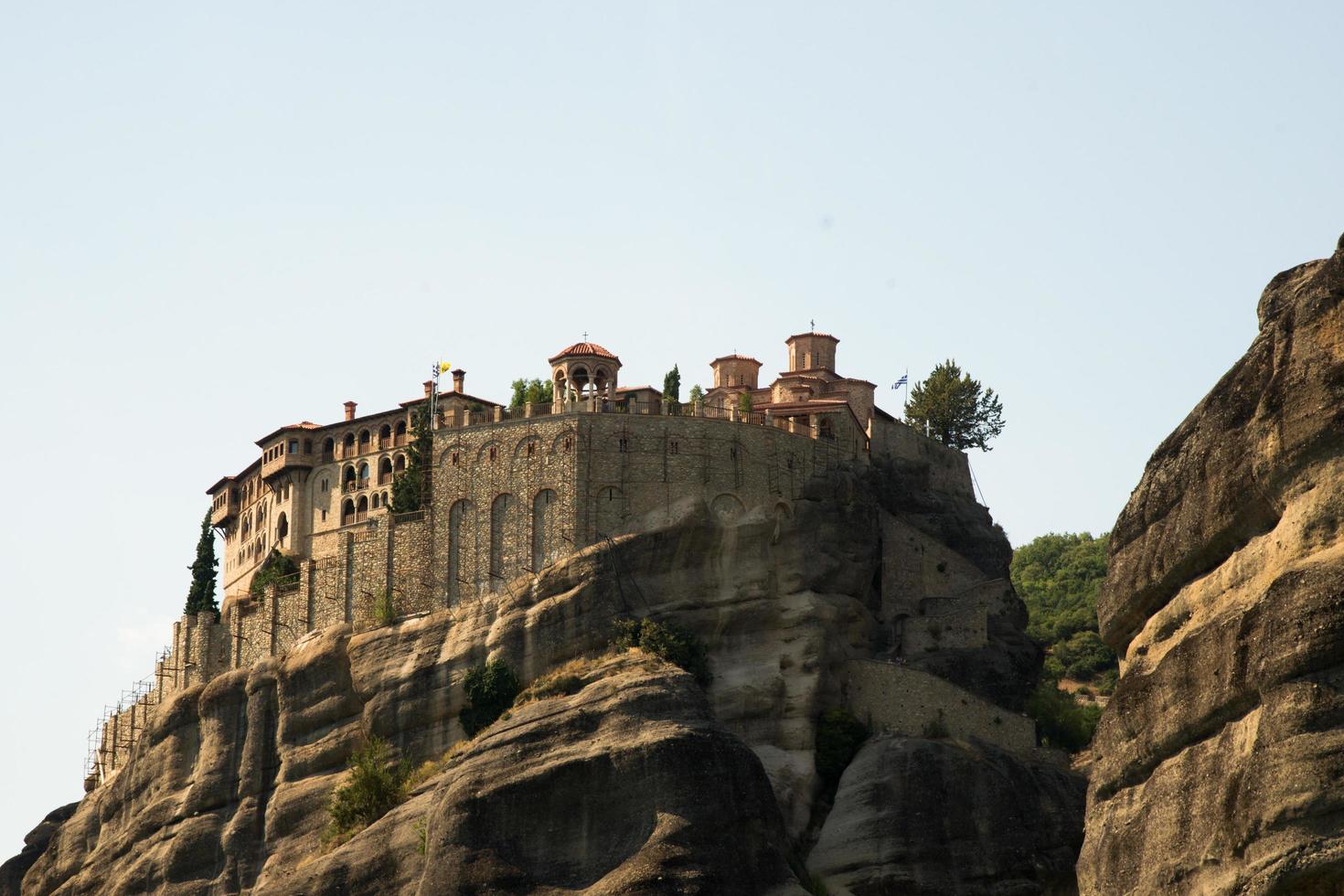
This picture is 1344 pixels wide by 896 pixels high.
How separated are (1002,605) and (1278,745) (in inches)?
1988

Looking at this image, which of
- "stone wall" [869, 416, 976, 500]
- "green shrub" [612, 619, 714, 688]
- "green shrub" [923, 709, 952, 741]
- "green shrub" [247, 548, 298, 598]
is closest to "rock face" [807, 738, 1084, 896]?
"green shrub" [923, 709, 952, 741]

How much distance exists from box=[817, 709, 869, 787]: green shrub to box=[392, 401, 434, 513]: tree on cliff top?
17.9 meters

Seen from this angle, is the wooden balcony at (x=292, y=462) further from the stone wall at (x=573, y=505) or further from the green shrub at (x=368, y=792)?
the green shrub at (x=368, y=792)

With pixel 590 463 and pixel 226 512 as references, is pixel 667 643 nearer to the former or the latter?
pixel 590 463

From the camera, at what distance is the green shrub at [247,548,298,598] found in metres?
93.4

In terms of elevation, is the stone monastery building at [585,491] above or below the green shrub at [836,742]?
above

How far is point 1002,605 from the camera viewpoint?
3302 inches

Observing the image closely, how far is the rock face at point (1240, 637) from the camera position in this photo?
3319cm

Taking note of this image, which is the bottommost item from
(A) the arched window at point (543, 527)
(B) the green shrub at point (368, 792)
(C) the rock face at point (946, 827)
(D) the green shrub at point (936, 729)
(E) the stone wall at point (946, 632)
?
(C) the rock face at point (946, 827)

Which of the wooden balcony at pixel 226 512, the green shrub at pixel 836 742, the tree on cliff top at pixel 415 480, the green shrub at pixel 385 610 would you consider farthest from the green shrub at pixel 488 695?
the wooden balcony at pixel 226 512

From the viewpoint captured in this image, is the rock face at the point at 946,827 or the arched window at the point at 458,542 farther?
the arched window at the point at 458,542

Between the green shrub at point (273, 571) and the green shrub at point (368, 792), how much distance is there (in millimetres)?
15420

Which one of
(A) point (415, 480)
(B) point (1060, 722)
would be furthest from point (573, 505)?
(B) point (1060, 722)

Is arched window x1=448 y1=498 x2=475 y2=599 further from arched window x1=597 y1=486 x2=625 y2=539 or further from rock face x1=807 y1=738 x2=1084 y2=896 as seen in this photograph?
rock face x1=807 y1=738 x2=1084 y2=896
